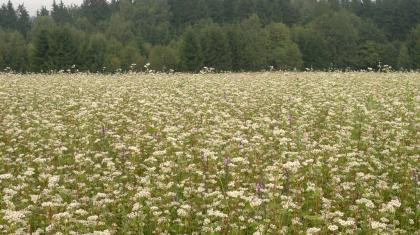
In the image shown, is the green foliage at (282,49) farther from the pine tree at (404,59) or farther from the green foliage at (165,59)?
the green foliage at (165,59)

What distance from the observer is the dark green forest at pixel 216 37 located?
67188 mm

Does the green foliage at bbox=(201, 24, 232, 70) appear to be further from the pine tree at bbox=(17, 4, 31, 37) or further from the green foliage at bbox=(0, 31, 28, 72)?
the pine tree at bbox=(17, 4, 31, 37)

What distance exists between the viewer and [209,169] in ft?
28.2

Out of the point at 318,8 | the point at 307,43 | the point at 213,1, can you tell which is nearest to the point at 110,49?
the point at 307,43

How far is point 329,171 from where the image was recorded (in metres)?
8.36

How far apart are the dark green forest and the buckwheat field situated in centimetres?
2516

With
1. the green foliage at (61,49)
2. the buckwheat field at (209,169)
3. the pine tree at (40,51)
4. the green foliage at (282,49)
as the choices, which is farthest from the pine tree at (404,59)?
the buckwheat field at (209,169)

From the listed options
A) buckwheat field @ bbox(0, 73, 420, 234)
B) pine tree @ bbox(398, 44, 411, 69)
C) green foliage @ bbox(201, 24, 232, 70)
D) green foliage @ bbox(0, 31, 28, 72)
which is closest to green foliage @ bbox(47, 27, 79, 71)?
green foliage @ bbox(0, 31, 28, 72)

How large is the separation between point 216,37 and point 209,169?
64150 millimetres

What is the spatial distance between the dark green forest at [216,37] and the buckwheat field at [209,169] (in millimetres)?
25164

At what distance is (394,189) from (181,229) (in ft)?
12.7

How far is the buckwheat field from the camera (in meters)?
6.83

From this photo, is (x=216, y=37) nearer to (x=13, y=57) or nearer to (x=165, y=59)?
(x=165, y=59)

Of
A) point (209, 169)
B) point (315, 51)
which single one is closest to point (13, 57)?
point (315, 51)
